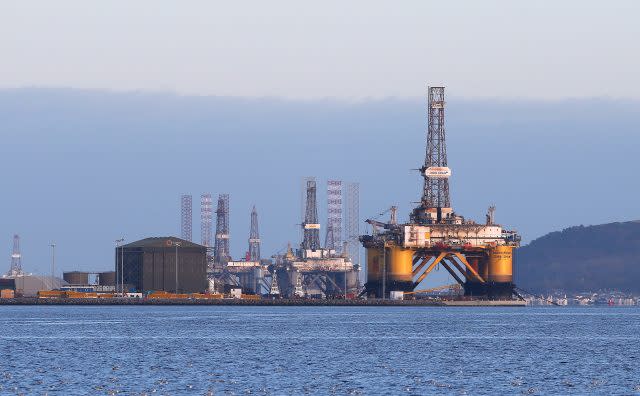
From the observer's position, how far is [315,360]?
111125 mm

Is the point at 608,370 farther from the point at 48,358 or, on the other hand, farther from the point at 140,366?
the point at 48,358

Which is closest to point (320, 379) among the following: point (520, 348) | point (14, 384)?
point (14, 384)

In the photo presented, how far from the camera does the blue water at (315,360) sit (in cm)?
8844

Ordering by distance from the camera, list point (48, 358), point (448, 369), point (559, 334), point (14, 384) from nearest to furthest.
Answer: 1. point (14, 384)
2. point (448, 369)
3. point (48, 358)
4. point (559, 334)

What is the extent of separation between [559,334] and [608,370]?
195 ft

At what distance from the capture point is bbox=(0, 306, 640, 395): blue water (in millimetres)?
88438

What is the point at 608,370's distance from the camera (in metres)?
103

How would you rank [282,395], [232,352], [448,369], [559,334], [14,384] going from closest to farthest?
[282,395]
[14,384]
[448,369]
[232,352]
[559,334]

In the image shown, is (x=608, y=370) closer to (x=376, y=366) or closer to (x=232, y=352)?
(x=376, y=366)

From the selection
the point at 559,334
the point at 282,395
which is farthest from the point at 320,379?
the point at 559,334

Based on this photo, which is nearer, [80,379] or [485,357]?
[80,379]

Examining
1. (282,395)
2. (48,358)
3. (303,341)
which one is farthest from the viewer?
(303,341)

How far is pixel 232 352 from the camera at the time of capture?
12038 centimetres

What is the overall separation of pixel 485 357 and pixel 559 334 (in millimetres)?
48685
